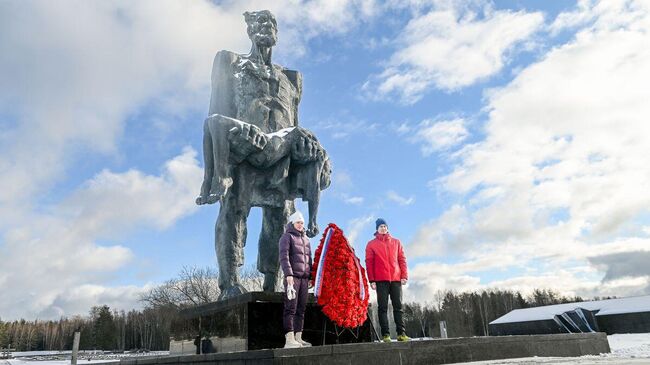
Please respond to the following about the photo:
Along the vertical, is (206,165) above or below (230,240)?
above

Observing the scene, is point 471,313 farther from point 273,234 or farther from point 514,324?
point 273,234

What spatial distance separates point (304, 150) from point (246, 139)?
944mm

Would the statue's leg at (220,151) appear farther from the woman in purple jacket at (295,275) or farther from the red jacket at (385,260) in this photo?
the red jacket at (385,260)

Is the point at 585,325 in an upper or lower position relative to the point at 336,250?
lower

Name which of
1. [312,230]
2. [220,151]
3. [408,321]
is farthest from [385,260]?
[408,321]

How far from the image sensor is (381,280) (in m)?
6.30

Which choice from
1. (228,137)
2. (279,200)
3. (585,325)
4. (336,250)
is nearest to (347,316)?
(336,250)

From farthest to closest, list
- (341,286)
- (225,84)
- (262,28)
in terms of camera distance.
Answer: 1. (262,28)
2. (225,84)
3. (341,286)

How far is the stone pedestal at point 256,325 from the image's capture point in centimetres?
527

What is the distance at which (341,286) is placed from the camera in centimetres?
556

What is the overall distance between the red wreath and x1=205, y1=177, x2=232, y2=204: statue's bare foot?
1.67 meters

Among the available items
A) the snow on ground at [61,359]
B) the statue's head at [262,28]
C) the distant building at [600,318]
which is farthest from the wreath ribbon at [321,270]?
the snow on ground at [61,359]

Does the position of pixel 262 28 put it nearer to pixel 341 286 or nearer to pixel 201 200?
pixel 201 200

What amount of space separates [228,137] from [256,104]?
1.08 m
